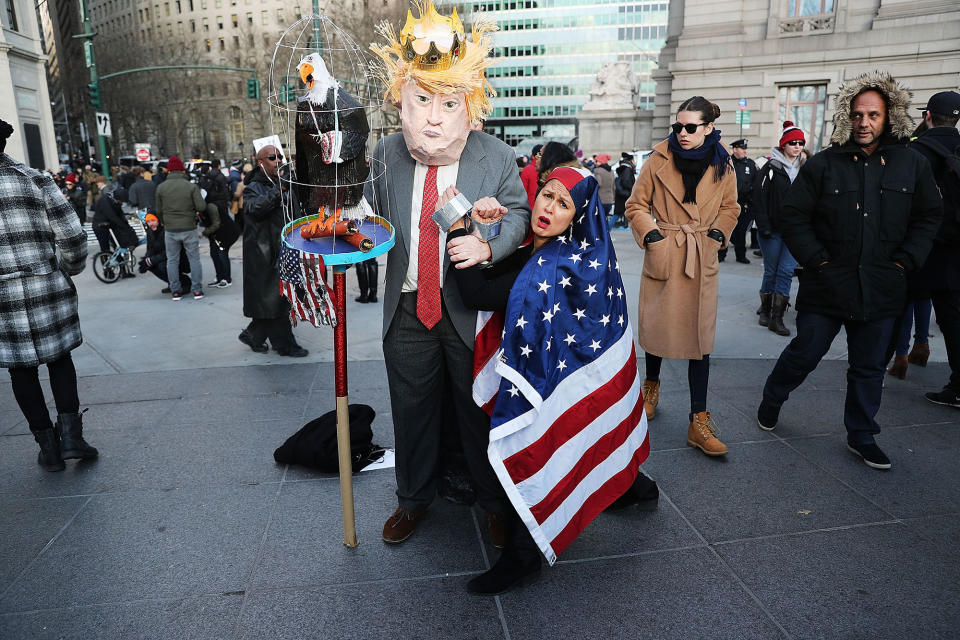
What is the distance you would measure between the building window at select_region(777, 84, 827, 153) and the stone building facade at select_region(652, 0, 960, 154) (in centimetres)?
4

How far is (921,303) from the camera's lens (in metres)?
5.20

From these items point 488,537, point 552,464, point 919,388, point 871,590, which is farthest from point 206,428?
point 919,388

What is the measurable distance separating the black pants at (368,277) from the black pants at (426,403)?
16.8ft

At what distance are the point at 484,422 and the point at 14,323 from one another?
265 centimetres

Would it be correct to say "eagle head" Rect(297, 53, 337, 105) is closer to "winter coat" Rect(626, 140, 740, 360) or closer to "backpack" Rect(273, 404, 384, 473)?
"backpack" Rect(273, 404, 384, 473)

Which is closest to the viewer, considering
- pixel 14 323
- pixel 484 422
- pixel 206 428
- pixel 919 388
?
pixel 484 422

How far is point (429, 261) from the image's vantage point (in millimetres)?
2656

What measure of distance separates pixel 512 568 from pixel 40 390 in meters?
2.96

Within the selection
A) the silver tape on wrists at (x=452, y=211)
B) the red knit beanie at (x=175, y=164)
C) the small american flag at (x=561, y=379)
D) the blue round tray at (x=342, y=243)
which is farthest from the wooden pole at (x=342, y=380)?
the red knit beanie at (x=175, y=164)

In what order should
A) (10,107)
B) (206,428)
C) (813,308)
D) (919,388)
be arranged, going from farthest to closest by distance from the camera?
(10,107)
(919,388)
(206,428)
(813,308)

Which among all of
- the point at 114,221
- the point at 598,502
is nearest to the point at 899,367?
the point at 598,502

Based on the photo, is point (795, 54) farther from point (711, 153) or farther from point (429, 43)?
point (429, 43)

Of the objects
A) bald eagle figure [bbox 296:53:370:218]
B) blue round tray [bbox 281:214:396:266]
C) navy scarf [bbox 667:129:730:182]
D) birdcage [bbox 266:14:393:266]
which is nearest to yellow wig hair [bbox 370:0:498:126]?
birdcage [bbox 266:14:393:266]

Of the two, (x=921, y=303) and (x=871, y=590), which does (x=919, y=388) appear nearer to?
(x=921, y=303)
